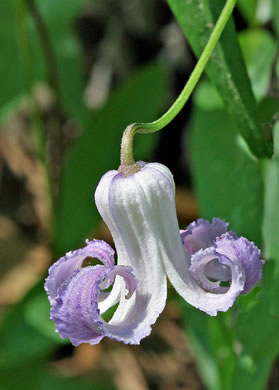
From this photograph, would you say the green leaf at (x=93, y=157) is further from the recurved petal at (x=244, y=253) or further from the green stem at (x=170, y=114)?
the recurved petal at (x=244, y=253)

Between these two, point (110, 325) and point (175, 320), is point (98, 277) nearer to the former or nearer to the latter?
point (110, 325)

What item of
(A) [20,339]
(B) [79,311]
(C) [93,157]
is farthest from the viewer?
(C) [93,157]

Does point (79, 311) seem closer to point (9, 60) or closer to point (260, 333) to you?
point (260, 333)

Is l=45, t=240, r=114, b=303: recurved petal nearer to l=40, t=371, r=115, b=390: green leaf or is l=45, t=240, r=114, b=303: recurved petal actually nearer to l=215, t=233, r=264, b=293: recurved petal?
l=215, t=233, r=264, b=293: recurved petal

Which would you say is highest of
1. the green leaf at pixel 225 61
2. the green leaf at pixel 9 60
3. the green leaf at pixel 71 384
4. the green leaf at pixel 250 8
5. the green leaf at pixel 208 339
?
the green leaf at pixel 225 61

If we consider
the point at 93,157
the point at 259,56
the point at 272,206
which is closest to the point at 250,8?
the point at 259,56

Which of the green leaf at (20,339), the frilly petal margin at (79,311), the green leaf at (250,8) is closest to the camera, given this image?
the frilly petal margin at (79,311)

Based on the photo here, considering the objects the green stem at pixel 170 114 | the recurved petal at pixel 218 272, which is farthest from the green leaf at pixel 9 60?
the recurved petal at pixel 218 272
